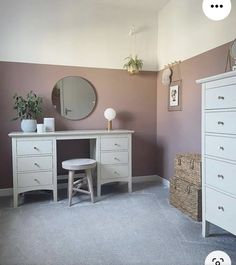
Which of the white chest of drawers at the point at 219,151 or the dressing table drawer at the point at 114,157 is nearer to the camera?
the white chest of drawers at the point at 219,151

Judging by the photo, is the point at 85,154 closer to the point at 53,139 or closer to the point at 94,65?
the point at 53,139

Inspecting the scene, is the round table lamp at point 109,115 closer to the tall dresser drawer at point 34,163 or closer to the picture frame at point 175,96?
the picture frame at point 175,96

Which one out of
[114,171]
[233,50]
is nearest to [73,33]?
[114,171]

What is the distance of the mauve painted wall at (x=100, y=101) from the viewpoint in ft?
11.1

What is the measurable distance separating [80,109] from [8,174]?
130 cm

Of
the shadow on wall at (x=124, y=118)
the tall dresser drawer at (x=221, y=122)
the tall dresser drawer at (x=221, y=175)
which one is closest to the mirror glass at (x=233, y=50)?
the tall dresser drawer at (x=221, y=122)

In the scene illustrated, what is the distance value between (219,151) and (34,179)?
6.72 ft

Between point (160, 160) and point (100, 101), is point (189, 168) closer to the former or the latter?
point (160, 160)

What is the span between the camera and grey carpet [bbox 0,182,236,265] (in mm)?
1853

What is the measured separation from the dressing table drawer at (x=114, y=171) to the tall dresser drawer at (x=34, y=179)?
66cm

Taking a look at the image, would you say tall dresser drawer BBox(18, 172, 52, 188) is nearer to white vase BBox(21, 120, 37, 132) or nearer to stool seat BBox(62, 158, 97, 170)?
stool seat BBox(62, 158, 97, 170)

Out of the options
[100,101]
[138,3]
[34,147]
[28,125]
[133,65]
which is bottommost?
[34,147]

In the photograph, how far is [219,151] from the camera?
6.33 feet

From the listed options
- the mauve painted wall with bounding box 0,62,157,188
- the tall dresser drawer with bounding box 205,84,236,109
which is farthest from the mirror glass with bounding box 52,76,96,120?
the tall dresser drawer with bounding box 205,84,236,109
